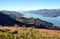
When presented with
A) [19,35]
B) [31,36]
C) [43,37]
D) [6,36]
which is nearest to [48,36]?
[43,37]

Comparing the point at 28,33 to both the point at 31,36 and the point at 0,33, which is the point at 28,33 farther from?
the point at 0,33

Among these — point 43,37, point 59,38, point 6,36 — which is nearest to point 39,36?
point 43,37

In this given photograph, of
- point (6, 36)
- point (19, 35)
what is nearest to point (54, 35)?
point (19, 35)

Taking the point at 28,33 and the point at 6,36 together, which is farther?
the point at 28,33

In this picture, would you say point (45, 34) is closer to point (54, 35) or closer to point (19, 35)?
point (54, 35)

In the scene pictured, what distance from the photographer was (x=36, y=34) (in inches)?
449

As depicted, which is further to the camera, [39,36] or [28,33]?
[28,33]

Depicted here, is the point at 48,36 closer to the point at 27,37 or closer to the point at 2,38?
the point at 27,37

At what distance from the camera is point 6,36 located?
11.0 m

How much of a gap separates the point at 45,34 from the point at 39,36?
570mm

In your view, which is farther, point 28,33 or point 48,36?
point 28,33

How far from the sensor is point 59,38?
10.6 meters

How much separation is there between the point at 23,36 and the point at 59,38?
2100mm

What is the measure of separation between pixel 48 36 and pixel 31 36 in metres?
1.01
